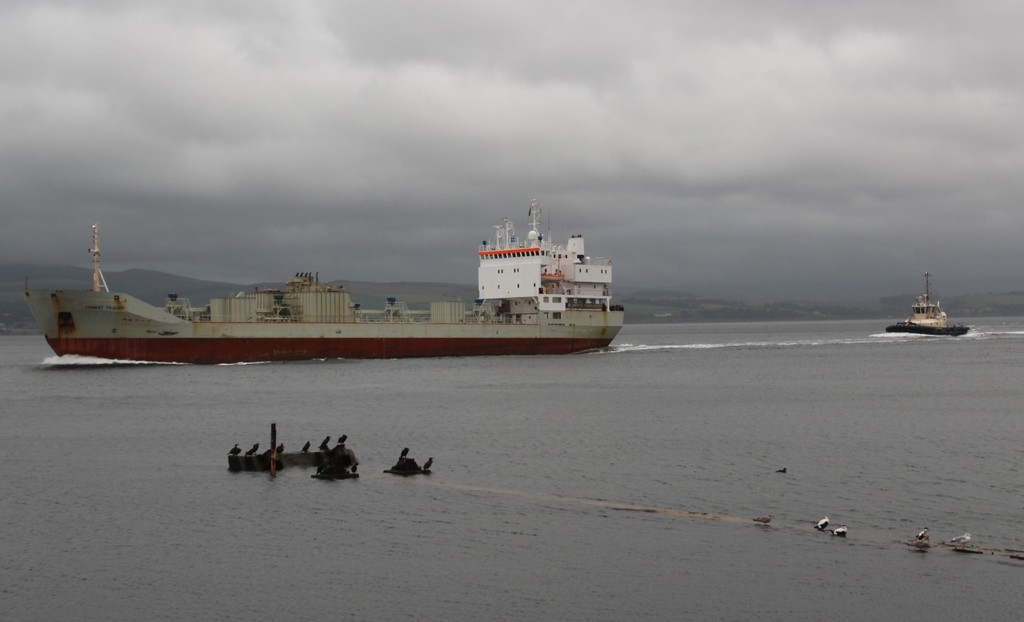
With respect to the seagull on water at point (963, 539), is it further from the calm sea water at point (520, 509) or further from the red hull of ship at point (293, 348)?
the red hull of ship at point (293, 348)

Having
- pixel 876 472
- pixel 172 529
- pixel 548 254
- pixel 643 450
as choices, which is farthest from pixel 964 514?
pixel 548 254

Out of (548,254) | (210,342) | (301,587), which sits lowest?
(301,587)

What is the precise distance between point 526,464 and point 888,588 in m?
12.8

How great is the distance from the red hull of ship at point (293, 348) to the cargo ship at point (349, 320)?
2.6 inches

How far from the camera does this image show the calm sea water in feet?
53.1

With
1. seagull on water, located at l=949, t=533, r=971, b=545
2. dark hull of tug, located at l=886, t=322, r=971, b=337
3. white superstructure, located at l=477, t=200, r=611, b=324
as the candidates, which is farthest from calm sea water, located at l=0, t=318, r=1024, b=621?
dark hull of tug, located at l=886, t=322, r=971, b=337

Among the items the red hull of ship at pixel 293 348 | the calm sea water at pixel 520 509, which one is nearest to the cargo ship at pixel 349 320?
the red hull of ship at pixel 293 348

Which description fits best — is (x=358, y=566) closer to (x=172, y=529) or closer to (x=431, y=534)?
(x=431, y=534)

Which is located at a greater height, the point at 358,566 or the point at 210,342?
the point at 210,342

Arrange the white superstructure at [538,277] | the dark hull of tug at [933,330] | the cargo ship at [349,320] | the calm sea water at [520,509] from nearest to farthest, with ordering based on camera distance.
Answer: the calm sea water at [520,509], the cargo ship at [349,320], the white superstructure at [538,277], the dark hull of tug at [933,330]

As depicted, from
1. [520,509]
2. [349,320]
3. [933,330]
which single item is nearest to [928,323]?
[933,330]

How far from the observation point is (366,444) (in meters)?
31.6

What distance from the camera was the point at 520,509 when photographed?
22.0 meters

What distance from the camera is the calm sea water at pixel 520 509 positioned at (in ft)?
53.1
